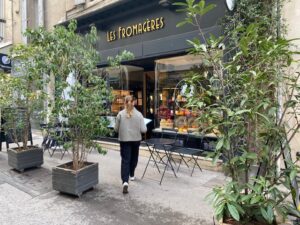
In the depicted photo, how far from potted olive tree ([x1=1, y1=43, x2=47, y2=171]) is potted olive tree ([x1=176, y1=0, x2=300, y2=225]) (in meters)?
4.69

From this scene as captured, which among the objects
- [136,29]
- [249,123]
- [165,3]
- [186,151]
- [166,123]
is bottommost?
[186,151]

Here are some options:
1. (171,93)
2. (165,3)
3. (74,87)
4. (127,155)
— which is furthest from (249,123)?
(165,3)

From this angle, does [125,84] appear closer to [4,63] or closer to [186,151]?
[4,63]

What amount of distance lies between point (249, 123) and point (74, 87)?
325cm

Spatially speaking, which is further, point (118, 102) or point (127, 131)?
point (118, 102)

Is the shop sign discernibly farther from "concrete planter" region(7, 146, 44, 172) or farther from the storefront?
Result: "concrete planter" region(7, 146, 44, 172)

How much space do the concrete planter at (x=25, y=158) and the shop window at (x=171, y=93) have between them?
354 cm

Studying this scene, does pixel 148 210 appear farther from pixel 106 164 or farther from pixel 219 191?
pixel 106 164

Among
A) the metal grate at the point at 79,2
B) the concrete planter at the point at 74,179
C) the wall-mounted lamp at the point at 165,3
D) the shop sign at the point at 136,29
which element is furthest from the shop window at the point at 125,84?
the concrete planter at the point at 74,179

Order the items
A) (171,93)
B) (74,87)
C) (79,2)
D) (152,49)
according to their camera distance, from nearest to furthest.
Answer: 1. (74,87)
2. (152,49)
3. (171,93)
4. (79,2)

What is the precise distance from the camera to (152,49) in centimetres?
772

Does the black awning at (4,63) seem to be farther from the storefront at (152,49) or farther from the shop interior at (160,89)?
the shop interior at (160,89)

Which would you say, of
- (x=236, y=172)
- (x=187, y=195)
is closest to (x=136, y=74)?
(x=187, y=195)

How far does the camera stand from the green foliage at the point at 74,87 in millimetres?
4691
